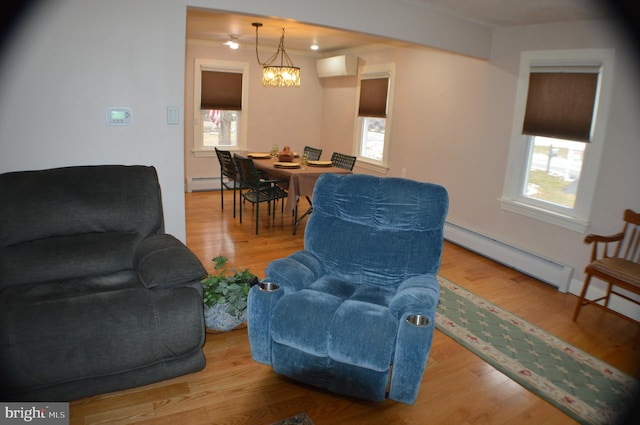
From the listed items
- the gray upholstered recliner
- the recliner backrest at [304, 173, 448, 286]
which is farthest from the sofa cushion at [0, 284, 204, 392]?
the recliner backrest at [304, 173, 448, 286]

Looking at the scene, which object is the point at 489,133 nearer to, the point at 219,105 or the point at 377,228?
the point at 377,228

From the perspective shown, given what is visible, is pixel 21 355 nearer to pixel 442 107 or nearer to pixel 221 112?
pixel 442 107

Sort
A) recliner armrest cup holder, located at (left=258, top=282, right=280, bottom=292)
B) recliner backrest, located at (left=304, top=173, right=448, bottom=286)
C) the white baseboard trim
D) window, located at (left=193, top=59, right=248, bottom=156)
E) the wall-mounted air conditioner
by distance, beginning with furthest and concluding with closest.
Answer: window, located at (left=193, top=59, right=248, bottom=156) → the wall-mounted air conditioner → the white baseboard trim → recliner backrest, located at (left=304, top=173, right=448, bottom=286) → recliner armrest cup holder, located at (left=258, top=282, right=280, bottom=292)

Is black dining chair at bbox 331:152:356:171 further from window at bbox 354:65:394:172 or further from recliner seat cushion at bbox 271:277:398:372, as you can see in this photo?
recliner seat cushion at bbox 271:277:398:372

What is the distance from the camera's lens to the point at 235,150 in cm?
686

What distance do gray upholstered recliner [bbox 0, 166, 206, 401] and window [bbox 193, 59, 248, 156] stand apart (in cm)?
411

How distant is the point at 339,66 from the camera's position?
6.29 metres

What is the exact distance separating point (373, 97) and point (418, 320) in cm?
458

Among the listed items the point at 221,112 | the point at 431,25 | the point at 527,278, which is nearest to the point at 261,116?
the point at 221,112

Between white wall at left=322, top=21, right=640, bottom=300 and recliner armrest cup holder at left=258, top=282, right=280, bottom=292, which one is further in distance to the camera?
white wall at left=322, top=21, right=640, bottom=300

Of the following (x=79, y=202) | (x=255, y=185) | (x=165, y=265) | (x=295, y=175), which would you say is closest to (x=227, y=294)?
(x=165, y=265)

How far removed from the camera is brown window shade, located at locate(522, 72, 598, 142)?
3350mm

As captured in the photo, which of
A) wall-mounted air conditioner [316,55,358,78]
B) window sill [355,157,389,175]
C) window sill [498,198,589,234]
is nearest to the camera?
window sill [498,198,589,234]

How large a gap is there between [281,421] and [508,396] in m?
1.23
